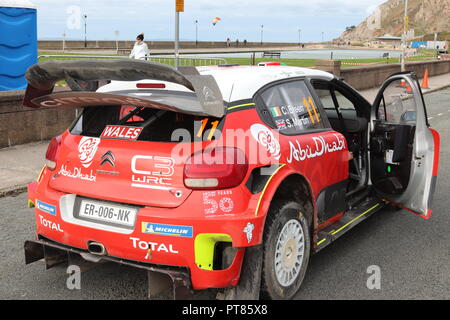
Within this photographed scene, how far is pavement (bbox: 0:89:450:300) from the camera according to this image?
3992mm

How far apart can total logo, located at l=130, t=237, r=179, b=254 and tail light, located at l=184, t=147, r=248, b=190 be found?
1.29 feet

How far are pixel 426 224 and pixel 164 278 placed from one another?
11.4 feet

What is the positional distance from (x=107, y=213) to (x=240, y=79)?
1327 millimetres

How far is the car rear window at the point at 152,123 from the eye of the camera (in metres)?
3.47

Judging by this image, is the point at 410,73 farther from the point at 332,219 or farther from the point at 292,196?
the point at 292,196

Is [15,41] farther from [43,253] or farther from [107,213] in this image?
[107,213]

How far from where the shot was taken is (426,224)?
18.7ft

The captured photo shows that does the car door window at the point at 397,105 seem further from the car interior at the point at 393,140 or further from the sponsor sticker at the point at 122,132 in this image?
the sponsor sticker at the point at 122,132

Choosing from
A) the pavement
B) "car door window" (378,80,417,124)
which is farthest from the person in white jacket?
"car door window" (378,80,417,124)

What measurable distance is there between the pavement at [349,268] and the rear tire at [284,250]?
20cm

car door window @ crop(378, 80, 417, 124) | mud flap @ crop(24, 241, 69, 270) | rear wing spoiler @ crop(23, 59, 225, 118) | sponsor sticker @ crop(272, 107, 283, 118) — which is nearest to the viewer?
rear wing spoiler @ crop(23, 59, 225, 118)

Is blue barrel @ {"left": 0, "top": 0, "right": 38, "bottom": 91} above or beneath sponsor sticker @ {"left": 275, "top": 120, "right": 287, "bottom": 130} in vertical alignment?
above

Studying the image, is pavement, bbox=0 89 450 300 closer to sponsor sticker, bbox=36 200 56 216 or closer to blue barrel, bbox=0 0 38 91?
sponsor sticker, bbox=36 200 56 216

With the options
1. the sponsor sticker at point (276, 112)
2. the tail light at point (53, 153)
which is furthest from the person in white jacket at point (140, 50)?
the sponsor sticker at point (276, 112)
